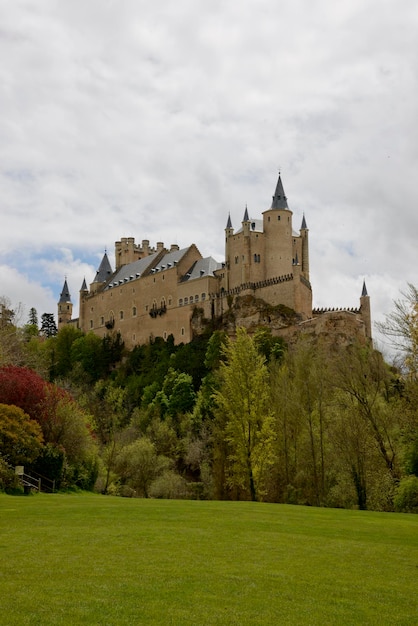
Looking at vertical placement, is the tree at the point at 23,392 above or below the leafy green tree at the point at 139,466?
above

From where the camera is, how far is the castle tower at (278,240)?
8525 cm

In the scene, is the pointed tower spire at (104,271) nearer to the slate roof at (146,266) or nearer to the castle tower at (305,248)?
the slate roof at (146,266)

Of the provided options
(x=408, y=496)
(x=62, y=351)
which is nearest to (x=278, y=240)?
(x=62, y=351)

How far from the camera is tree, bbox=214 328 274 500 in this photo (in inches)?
1480

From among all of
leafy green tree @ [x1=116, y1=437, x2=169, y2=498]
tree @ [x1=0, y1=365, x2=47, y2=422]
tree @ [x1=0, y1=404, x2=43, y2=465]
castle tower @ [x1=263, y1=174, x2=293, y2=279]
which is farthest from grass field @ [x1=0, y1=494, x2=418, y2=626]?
castle tower @ [x1=263, y1=174, x2=293, y2=279]

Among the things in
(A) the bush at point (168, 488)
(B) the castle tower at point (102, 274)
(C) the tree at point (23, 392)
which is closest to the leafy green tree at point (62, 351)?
(B) the castle tower at point (102, 274)

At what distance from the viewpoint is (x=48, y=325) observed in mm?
131500

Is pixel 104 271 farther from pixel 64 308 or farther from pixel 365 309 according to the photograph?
pixel 365 309

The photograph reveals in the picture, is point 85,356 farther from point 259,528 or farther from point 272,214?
point 259,528

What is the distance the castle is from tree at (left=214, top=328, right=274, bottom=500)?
123 feet

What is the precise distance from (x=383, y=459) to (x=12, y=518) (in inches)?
893

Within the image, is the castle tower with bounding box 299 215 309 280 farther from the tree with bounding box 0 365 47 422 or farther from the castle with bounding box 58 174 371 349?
the tree with bounding box 0 365 47 422

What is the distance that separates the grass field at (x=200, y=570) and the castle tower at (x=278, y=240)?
216 feet

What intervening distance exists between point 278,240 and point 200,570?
74.4m
